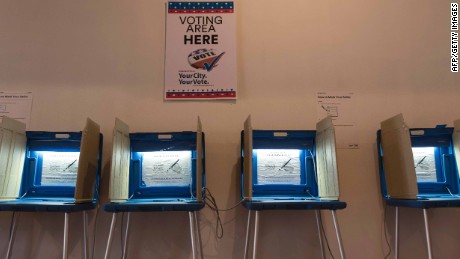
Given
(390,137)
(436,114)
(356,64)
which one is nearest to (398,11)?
(356,64)

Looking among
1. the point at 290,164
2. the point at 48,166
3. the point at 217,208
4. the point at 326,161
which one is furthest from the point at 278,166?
the point at 48,166

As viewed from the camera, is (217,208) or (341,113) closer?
(217,208)

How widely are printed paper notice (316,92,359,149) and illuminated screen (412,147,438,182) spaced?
0.35 metres

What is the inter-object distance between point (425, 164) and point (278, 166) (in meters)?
0.87

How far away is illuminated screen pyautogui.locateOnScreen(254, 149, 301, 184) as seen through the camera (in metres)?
2.05

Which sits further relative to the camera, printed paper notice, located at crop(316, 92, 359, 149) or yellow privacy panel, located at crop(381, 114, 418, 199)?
printed paper notice, located at crop(316, 92, 359, 149)

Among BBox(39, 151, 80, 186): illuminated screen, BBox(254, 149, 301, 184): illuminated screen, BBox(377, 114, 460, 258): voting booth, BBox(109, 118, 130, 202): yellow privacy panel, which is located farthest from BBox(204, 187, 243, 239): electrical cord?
BBox(377, 114, 460, 258): voting booth

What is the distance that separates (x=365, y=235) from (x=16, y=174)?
2.05 meters

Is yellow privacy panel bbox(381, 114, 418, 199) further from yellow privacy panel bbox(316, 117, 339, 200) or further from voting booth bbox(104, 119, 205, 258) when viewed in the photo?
voting booth bbox(104, 119, 205, 258)

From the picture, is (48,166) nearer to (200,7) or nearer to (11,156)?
(11,156)

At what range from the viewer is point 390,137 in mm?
2041

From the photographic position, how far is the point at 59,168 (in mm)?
2059

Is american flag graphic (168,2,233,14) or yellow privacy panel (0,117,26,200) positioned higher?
american flag graphic (168,2,233,14)

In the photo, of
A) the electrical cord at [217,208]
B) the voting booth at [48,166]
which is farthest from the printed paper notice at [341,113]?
the voting booth at [48,166]
